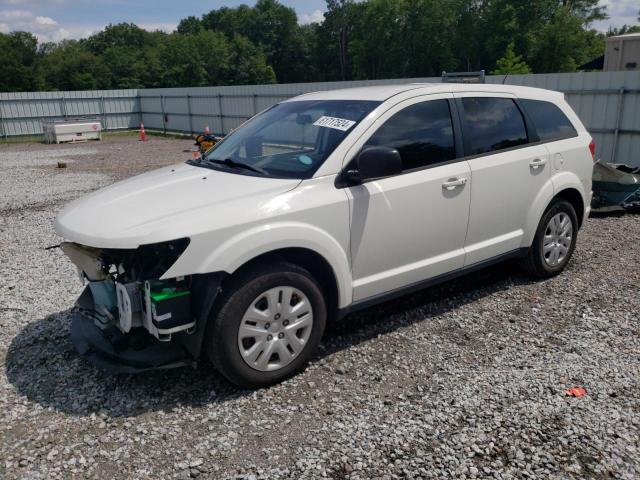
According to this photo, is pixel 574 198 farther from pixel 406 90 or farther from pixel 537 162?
pixel 406 90

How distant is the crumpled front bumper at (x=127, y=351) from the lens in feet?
11.4

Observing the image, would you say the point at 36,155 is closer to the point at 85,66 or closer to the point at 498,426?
the point at 498,426

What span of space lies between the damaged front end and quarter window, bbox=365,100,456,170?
161cm

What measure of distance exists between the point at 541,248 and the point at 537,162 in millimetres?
853

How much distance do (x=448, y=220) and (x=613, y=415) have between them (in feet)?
5.82

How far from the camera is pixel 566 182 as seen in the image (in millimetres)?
5320

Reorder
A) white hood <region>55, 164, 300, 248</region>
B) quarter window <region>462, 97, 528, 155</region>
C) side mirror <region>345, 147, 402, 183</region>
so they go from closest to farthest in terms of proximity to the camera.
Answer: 1. white hood <region>55, 164, 300, 248</region>
2. side mirror <region>345, 147, 402, 183</region>
3. quarter window <region>462, 97, 528, 155</region>

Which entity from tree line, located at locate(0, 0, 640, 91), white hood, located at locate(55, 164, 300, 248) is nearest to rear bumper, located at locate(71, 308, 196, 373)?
white hood, located at locate(55, 164, 300, 248)

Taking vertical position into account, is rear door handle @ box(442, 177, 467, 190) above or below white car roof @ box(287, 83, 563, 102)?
below

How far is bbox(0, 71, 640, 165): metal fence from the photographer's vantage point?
10.8 metres

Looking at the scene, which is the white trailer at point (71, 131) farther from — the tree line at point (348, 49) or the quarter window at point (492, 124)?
the tree line at point (348, 49)

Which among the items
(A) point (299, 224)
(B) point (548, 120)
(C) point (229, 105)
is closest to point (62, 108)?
(C) point (229, 105)

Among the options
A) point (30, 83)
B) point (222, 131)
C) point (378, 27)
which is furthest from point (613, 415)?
point (378, 27)

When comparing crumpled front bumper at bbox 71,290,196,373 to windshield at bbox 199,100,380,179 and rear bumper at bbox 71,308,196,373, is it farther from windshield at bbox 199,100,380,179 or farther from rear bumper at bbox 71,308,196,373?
windshield at bbox 199,100,380,179
